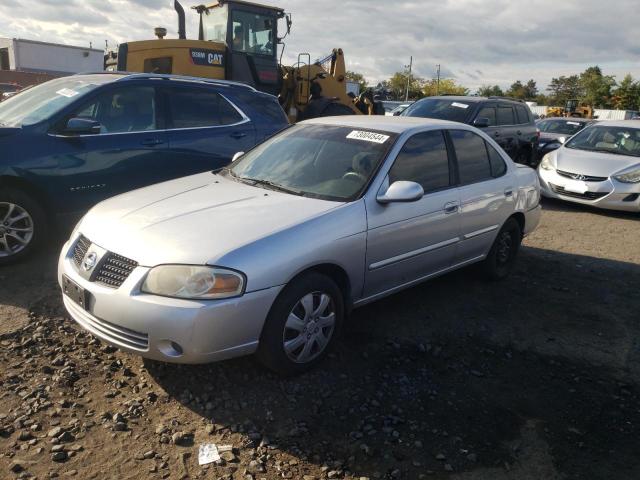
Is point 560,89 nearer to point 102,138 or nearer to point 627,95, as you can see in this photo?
point 627,95

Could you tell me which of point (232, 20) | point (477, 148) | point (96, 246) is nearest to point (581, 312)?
point (477, 148)

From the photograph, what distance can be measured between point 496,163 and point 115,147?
12.0 feet

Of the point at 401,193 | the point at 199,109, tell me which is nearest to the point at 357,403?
the point at 401,193

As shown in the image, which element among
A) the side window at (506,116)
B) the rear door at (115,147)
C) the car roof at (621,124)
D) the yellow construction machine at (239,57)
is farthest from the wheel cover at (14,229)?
the car roof at (621,124)

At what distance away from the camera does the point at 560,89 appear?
254ft

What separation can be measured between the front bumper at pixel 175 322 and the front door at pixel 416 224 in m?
1.03

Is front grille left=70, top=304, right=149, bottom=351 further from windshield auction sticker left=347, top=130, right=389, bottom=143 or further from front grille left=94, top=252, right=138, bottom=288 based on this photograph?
windshield auction sticker left=347, top=130, right=389, bottom=143

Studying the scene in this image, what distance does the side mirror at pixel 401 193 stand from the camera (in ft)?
12.5

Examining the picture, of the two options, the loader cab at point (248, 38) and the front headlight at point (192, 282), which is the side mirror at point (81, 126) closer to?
the front headlight at point (192, 282)

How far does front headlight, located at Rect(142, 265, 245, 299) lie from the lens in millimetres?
2973

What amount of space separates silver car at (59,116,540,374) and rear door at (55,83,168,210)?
1.32 m

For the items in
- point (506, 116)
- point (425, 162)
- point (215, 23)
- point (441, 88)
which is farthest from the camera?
point (441, 88)

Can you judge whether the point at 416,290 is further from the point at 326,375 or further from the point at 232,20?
the point at 232,20

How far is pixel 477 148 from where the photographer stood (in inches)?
201
